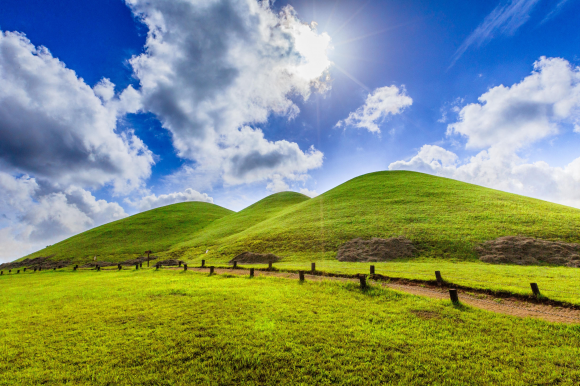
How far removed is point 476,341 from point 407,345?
2.85 m

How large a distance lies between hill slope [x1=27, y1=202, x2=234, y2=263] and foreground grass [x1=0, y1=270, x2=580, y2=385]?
54655mm

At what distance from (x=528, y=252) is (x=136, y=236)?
94.8 meters

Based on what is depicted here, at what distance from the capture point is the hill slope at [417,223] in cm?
3309

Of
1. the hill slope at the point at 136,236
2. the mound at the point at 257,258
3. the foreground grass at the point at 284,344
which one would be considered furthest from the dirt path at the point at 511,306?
the hill slope at the point at 136,236

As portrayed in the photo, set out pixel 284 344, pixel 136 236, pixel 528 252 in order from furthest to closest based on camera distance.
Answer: pixel 136 236, pixel 528 252, pixel 284 344

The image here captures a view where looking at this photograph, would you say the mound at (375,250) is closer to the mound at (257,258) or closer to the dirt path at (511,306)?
the mound at (257,258)

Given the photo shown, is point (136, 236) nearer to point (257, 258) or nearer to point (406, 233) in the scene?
point (257, 258)

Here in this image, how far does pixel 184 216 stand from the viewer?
324ft

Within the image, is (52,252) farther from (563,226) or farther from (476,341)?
(563,226)

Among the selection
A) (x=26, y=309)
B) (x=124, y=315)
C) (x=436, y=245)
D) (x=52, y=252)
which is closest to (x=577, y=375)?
(x=124, y=315)

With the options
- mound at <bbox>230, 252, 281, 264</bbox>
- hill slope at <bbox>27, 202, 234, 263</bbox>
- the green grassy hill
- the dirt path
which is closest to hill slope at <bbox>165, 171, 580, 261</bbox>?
the green grassy hill

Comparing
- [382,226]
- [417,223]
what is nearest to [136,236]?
[382,226]

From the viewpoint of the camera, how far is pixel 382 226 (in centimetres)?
4078

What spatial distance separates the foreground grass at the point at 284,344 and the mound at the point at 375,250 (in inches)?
739
